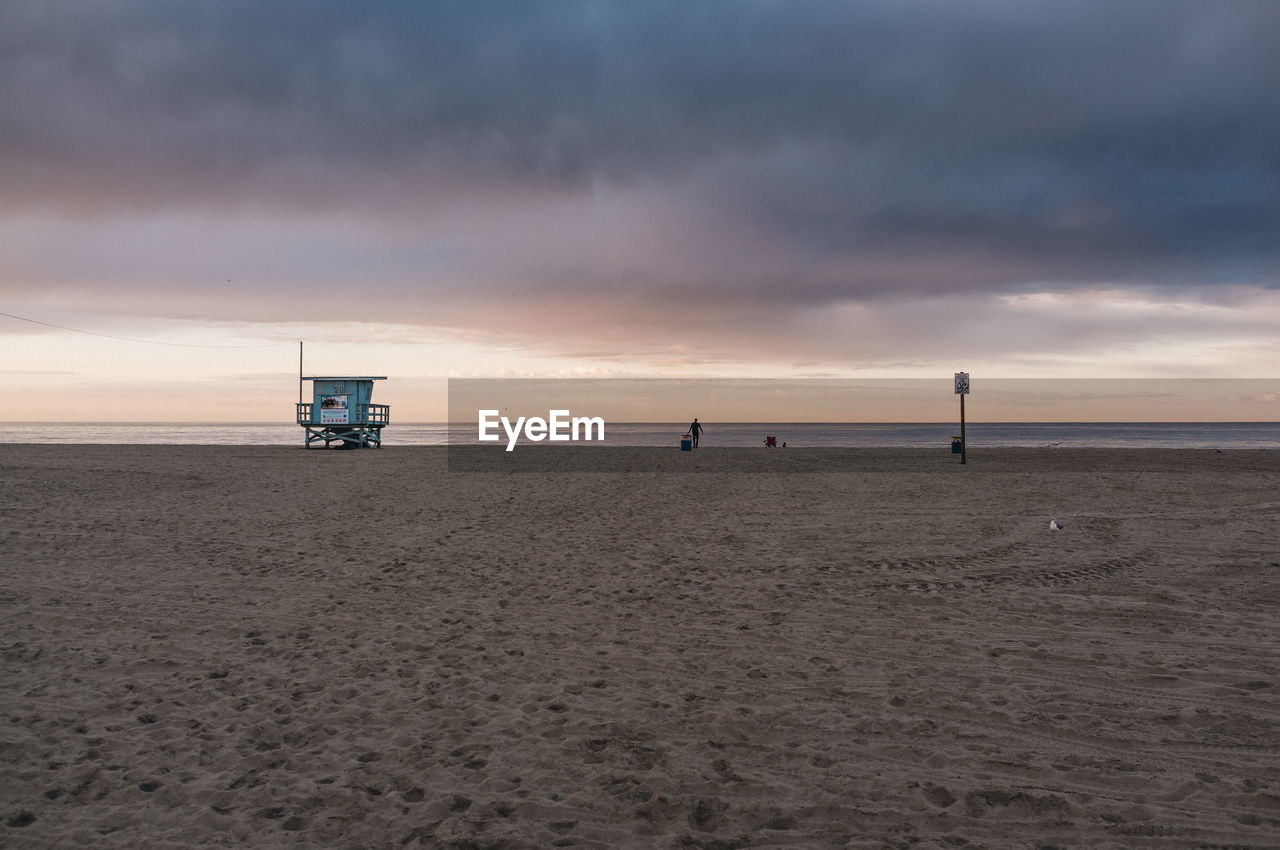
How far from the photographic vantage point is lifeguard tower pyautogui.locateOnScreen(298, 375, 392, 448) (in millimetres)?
43281

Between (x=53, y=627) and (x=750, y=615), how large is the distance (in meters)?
7.78

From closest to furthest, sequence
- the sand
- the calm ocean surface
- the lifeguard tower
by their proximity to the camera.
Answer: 1. the sand
2. the lifeguard tower
3. the calm ocean surface

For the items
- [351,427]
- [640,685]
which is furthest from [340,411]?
[640,685]

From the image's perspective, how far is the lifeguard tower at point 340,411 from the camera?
43.3 m

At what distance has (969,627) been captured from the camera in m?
8.13

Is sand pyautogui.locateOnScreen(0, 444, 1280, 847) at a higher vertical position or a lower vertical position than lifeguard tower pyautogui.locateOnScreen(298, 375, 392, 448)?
lower

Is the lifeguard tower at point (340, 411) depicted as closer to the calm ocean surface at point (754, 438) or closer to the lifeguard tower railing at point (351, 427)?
the lifeguard tower railing at point (351, 427)

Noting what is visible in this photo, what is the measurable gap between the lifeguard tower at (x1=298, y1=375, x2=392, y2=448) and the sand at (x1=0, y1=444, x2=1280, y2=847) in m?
28.9

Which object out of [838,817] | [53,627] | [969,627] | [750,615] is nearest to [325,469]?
[53,627]

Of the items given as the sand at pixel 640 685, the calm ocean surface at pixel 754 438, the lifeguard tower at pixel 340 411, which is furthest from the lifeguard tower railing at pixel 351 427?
the sand at pixel 640 685

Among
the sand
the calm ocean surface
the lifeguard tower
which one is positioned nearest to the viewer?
the sand

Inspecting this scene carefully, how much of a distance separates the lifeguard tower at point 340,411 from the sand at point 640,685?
28.9 m

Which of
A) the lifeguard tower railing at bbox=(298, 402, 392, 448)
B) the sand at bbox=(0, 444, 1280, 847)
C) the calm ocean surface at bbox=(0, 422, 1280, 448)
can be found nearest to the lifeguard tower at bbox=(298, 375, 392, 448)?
the lifeguard tower railing at bbox=(298, 402, 392, 448)

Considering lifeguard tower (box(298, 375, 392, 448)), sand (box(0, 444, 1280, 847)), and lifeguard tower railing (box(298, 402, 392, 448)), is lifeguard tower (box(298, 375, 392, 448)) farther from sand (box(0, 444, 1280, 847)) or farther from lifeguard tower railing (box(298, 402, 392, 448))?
sand (box(0, 444, 1280, 847))
